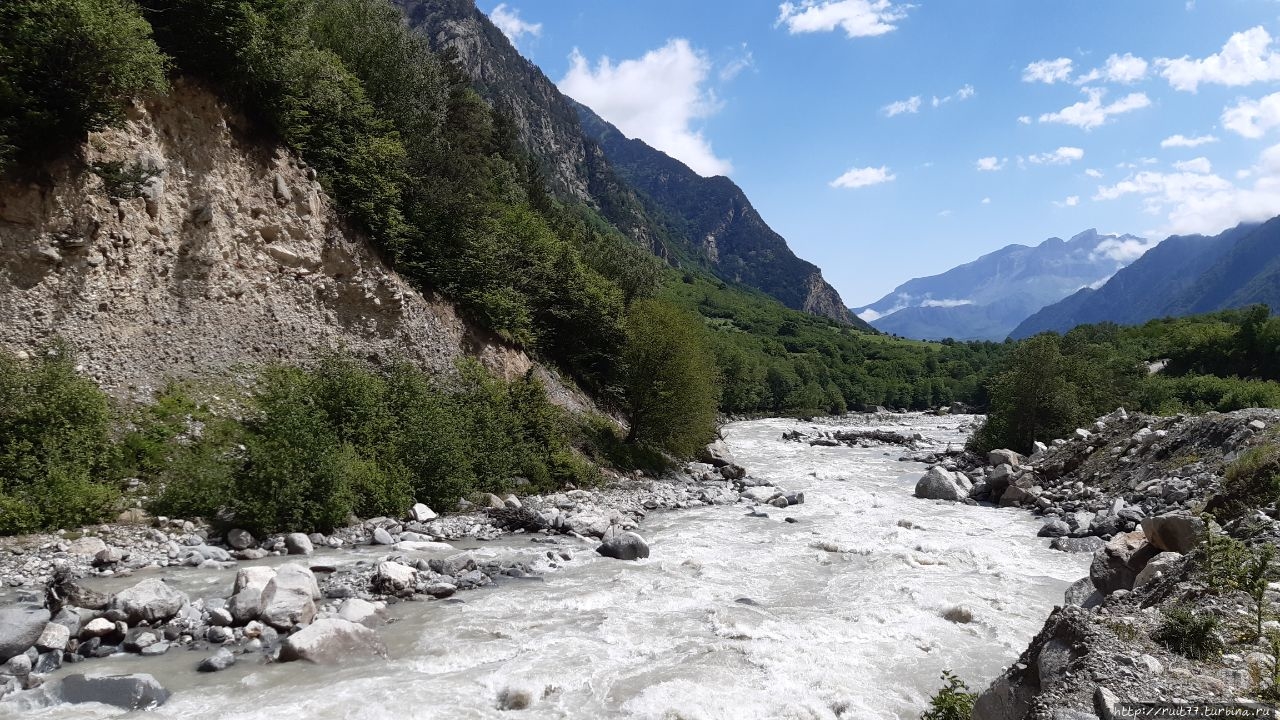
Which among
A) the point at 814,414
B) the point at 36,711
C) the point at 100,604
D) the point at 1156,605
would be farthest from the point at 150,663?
the point at 814,414

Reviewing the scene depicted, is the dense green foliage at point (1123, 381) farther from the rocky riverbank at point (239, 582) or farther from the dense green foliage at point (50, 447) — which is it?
the dense green foliage at point (50, 447)

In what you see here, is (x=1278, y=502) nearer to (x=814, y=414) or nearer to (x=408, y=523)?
(x=408, y=523)

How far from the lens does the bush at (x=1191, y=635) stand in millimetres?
5527

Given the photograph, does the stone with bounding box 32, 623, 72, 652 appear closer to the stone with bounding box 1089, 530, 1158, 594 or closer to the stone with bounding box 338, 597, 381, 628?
the stone with bounding box 338, 597, 381, 628

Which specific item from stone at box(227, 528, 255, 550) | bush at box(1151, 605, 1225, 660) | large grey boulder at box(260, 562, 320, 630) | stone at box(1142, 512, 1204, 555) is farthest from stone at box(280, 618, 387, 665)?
stone at box(1142, 512, 1204, 555)

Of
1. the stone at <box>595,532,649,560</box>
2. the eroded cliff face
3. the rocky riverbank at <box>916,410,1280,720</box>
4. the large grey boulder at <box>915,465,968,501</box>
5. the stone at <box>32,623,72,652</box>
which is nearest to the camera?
the rocky riverbank at <box>916,410,1280,720</box>

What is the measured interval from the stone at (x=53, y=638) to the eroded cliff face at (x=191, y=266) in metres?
9.00

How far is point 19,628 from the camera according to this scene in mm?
8250

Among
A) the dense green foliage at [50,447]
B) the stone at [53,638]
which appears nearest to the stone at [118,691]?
the stone at [53,638]

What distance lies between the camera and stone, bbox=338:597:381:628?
33.6 ft

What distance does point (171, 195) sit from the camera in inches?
731

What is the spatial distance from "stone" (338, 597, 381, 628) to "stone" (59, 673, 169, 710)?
2.67 meters

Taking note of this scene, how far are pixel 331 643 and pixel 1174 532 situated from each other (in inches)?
482

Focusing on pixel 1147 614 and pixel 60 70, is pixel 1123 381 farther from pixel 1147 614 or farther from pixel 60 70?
pixel 60 70
